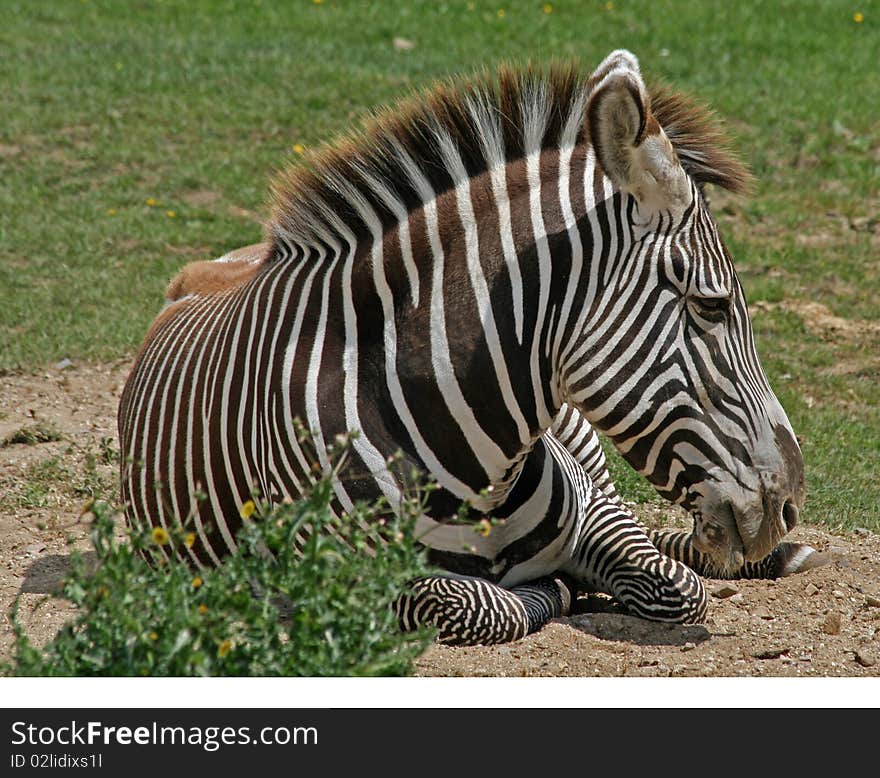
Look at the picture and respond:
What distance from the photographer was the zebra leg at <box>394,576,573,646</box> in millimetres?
4664

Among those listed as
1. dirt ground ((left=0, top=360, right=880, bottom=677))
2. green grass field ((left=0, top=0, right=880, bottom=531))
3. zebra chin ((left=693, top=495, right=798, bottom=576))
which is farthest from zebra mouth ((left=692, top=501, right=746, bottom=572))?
green grass field ((left=0, top=0, right=880, bottom=531))

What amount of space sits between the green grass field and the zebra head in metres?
2.60

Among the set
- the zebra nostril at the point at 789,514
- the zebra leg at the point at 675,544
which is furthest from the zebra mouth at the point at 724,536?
the zebra leg at the point at 675,544

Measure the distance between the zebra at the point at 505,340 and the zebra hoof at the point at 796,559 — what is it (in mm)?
830

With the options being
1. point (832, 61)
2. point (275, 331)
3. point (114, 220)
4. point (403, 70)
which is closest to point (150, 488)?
point (275, 331)

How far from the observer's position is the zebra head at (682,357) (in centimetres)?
416

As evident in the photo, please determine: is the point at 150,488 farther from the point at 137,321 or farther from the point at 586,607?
the point at 137,321

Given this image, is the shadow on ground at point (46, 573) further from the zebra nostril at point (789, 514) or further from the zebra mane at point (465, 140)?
the zebra nostril at point (789, 514)

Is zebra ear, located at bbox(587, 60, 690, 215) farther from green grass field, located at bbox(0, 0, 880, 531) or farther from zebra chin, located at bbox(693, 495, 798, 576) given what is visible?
green grass field, located at bbox(0, 0, 880, 531)

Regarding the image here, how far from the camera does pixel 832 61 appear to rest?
14.8 m

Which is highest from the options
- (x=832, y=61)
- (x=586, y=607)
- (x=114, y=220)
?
(x=832, y=61)

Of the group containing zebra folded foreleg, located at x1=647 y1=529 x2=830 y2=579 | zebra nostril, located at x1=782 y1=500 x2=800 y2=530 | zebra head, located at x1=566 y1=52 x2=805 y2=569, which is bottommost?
zebra folded foreleg, located at x1=647 y1=529 x2=830 y2=579

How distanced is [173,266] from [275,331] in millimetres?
5807

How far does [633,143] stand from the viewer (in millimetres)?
4070
